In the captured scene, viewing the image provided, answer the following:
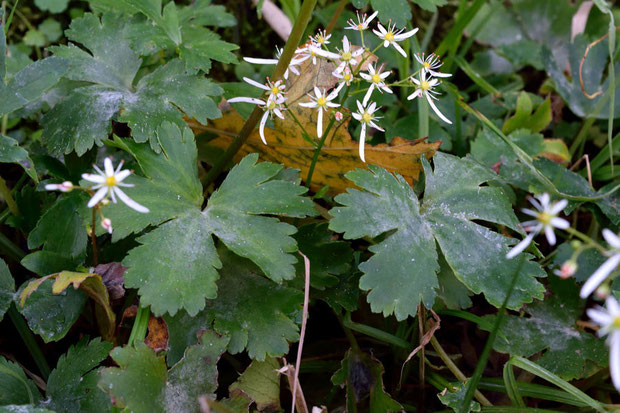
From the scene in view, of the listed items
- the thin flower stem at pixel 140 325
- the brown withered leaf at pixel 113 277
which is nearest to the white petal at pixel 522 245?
the thin flower stem at pixel 140 325

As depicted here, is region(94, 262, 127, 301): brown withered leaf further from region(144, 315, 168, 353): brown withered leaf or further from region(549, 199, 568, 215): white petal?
region(549, 199, 568, 215): white petal

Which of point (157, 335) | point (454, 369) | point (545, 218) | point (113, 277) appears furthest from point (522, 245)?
point (113, 277)

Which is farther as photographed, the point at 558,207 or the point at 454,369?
the point at 454,369

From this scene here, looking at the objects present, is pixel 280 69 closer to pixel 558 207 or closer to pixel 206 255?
pixel 206 255

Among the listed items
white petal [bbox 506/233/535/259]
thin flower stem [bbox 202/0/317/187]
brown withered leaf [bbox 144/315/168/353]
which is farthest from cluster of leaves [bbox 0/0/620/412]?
white petal [bbox 506/233/535/259]

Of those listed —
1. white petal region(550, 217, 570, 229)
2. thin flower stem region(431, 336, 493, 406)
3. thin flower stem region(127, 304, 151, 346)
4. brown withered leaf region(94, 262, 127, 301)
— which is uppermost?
white petal region(550, 217, 570, 229)

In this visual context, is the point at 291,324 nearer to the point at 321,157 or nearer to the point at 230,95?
the point at 321,157

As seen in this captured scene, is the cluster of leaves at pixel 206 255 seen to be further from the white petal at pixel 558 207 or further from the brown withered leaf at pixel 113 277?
the white petal at pixel 558 207
